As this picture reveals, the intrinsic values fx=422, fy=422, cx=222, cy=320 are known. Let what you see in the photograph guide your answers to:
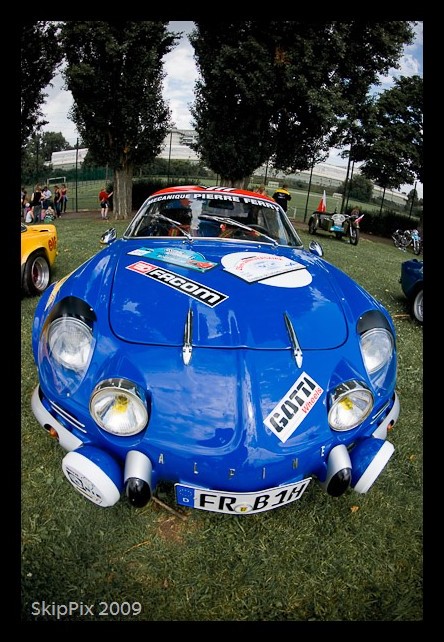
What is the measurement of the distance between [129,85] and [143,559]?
14.7 metres

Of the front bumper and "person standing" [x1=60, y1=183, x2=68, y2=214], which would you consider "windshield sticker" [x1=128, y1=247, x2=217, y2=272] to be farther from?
"person standing" [x1=60, y1=183, x2=68, y2=214]

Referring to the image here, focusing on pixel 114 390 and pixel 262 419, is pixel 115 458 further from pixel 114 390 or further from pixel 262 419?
pixel 262 419

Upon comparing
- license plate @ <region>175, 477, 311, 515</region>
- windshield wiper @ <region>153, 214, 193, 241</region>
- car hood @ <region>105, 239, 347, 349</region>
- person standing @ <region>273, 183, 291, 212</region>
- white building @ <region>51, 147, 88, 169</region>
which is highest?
white building @ <region>51, 147, 88, 169</region>

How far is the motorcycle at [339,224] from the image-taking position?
47.0 feet

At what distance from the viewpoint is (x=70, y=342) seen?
198 cm

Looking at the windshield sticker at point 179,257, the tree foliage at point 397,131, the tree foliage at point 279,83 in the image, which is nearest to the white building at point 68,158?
the tree foliage at point 279,83

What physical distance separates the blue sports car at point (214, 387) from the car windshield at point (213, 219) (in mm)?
945

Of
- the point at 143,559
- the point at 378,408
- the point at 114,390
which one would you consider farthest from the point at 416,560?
the point at 114,390

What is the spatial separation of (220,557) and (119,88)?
48.6 ft

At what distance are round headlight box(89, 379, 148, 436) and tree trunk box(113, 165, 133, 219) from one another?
49.4 ft

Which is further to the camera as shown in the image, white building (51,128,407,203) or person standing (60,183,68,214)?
white building (51,128,407,203)

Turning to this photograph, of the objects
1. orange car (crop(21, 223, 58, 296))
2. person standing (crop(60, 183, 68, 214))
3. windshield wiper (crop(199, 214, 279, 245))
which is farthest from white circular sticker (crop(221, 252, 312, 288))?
person standing (crop(60, 183, 68, 214))

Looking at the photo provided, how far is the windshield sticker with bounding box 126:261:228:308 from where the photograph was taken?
7.44 feet
